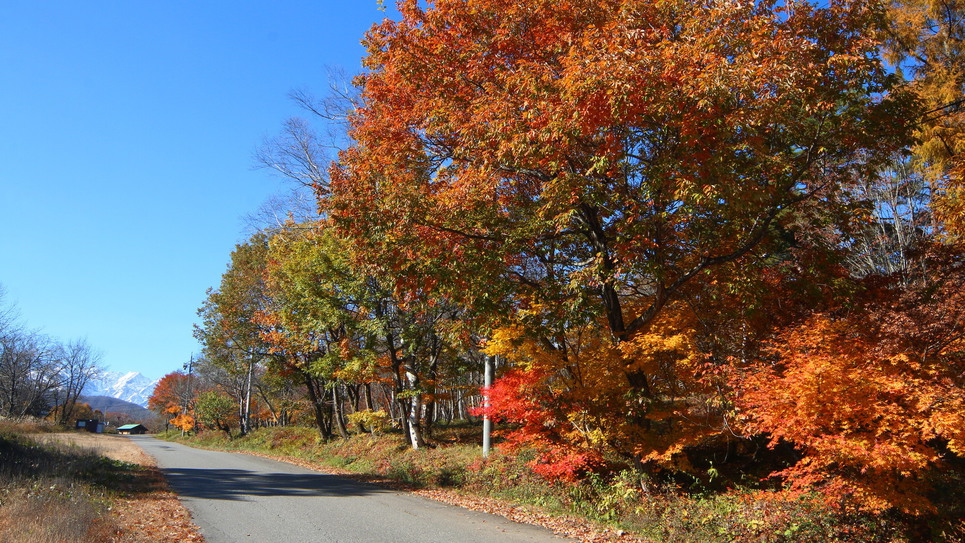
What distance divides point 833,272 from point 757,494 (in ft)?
14.8

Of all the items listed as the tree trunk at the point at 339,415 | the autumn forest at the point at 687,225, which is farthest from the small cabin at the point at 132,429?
the autumn forest at the point at 687,225

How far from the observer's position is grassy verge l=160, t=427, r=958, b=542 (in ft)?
28.2

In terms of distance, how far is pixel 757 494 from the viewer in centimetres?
969

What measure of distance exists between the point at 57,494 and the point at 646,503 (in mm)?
10912

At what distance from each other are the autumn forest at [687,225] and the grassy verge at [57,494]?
20.9 feet

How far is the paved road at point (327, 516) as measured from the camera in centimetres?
950

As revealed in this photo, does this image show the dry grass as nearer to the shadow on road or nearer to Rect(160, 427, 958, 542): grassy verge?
the shadow on road

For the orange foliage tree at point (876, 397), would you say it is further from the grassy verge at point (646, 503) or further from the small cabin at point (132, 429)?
the small cabin at point (132, 429)

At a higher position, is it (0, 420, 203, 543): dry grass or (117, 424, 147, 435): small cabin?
(0, 420, 203, 543): dry grass

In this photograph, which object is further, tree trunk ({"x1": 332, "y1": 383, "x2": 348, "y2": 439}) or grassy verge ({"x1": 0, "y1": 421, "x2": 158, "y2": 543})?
tree trunk ({"x1": 332, "y1": 383, "x2": 348, "y2": 439})

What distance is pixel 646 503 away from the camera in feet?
35.7

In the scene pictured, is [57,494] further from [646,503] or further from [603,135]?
[603,135]

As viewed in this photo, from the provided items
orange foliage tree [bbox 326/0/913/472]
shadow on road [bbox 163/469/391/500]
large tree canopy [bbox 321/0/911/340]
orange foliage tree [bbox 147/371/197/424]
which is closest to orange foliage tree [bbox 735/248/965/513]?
orange foliage tree [bbox 326/0/913/472]

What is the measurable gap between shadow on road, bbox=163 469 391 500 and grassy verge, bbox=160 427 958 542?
1811 mm
